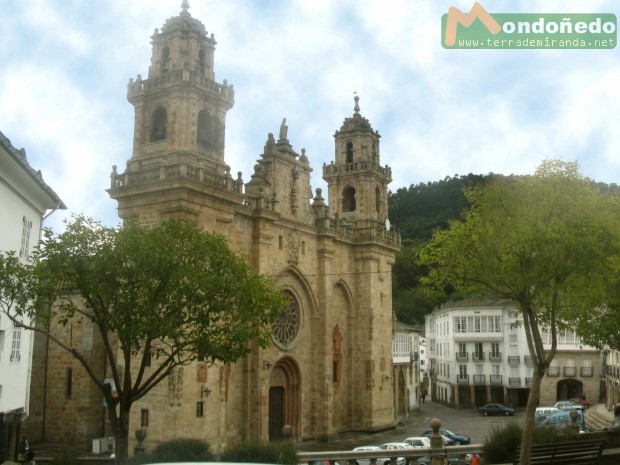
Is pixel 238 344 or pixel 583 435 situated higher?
pixel 238 344

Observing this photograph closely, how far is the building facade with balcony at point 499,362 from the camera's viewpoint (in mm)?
56594

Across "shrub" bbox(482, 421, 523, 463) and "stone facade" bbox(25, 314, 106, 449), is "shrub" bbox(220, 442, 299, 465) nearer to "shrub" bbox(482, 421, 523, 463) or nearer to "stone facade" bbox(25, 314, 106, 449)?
"shrub" bbox(482, 421, 523, 463)

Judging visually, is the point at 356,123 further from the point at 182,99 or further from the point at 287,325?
the point at 182,99

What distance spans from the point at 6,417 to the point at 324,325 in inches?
744

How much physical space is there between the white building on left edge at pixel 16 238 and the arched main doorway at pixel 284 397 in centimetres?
1432

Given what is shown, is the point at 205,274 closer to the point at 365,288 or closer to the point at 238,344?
the point at 238,344

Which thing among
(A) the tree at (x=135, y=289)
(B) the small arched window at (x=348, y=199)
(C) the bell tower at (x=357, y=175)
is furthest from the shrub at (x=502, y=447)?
(B) the small arched window at (x=348, y=199)

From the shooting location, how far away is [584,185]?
1541cm

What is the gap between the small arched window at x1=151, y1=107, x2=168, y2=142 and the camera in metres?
28.5

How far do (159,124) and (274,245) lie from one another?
800 centimetres

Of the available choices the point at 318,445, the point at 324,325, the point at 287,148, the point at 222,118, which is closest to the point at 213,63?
the point at 222,118

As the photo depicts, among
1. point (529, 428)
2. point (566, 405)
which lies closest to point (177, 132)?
point (529, 428)

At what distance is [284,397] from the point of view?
3347 centimetres

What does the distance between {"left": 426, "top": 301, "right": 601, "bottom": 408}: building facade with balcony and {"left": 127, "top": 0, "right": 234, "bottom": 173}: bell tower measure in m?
34.1
